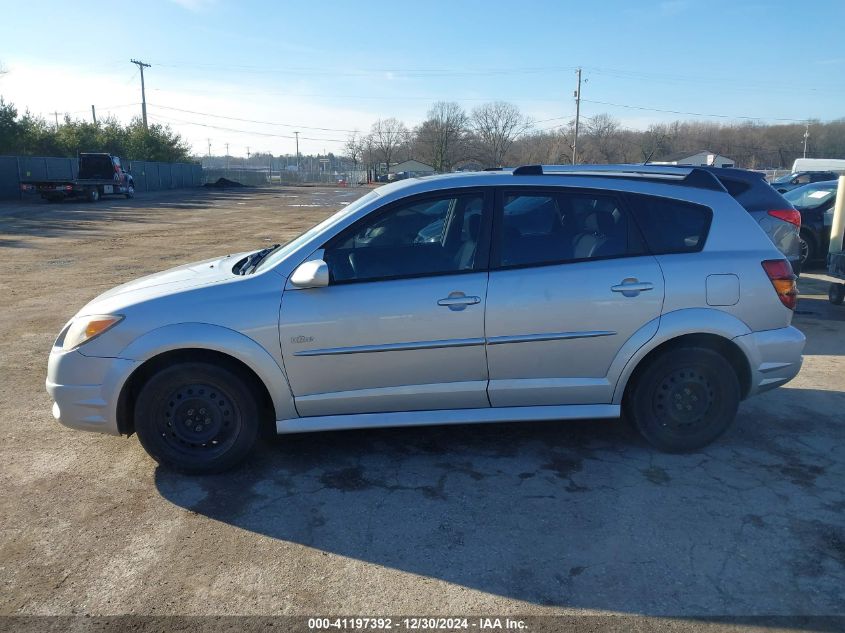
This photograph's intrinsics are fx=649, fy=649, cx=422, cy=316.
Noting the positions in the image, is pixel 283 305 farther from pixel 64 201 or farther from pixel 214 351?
pixel 64 201

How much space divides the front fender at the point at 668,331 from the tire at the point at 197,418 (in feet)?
7.77

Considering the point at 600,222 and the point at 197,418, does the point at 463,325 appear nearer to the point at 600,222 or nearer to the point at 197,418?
the point at 600,222

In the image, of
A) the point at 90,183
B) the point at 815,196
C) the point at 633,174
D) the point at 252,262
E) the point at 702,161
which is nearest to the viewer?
the point at 633,174

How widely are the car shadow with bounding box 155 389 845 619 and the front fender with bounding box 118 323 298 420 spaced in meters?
0.76

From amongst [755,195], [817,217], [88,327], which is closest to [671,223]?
[88,327]

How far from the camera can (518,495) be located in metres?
3.84

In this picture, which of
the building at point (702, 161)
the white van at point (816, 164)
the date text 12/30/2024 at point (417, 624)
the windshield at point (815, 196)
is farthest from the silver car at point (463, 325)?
the white van at point (816, 164)

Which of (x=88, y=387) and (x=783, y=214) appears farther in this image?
(x=783, y=214)

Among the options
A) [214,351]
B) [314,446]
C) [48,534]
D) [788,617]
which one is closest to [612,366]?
[788,617]

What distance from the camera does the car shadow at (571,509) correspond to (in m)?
3.05

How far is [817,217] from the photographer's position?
475 inches

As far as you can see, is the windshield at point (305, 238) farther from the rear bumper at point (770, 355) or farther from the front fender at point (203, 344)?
the rear bumper at point (770, 355)

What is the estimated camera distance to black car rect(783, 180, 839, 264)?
39.2 ft

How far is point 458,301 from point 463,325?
152 mm
